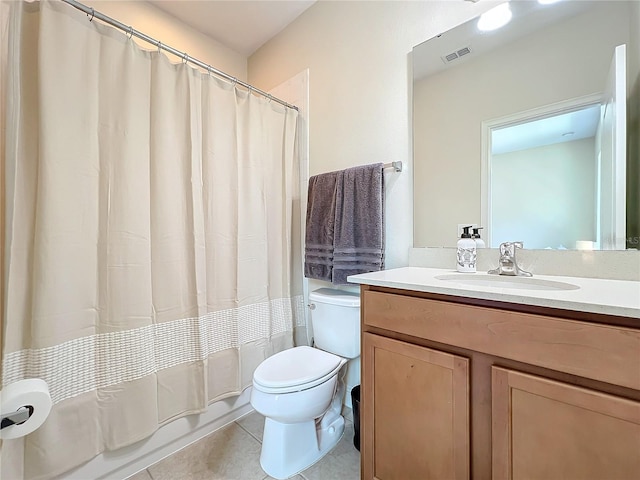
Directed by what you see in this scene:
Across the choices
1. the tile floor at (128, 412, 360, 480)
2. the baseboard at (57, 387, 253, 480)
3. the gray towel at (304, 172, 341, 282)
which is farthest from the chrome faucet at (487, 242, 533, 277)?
the baseboard at (57, 387, 253, 480)

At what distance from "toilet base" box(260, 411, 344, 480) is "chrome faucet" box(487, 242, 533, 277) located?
110 cm

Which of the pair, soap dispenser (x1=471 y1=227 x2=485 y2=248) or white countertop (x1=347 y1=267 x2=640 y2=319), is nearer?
white countertop (x1=347 y1=267 x2=640 y2=319)

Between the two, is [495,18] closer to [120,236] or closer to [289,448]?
[120,236]

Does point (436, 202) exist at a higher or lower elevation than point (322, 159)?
lower

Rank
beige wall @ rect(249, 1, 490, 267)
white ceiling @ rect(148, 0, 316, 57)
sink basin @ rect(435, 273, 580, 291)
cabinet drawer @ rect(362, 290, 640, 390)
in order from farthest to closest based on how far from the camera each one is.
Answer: white ceiling @ rect(148, 0, 316, 57) → beige wall @ rect(249, 1, 490, 267) → sink basin @ rect(435, 273, 580, 291) → cabinet drawer @ rect(362, 290, 640, 390)

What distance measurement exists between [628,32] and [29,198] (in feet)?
7.20

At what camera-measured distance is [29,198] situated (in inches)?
40.3

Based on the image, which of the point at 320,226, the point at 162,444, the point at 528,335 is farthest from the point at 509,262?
the point at 162,444

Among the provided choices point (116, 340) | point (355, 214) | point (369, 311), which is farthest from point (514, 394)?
point (116, 340)

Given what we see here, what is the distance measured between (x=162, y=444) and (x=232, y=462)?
1.15 ft

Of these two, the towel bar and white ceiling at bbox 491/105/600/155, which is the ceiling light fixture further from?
the towel bar

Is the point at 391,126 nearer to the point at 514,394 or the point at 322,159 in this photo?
the point at 322,159

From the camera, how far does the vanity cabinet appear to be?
62 centimetres

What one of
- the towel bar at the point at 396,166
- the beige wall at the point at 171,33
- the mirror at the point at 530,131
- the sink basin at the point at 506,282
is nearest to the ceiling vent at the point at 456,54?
the mirror at the point at 530,131
